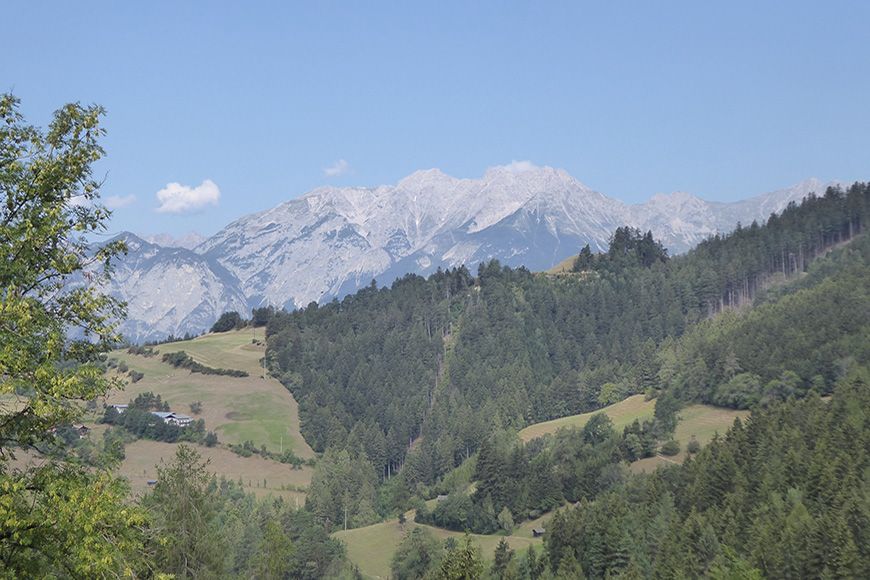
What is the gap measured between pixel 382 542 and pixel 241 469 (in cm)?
5406

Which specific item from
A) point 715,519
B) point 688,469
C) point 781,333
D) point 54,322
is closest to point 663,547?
point 715,519

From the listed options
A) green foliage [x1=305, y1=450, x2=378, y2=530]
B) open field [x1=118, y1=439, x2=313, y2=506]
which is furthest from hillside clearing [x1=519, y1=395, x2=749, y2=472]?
open field [x1=118, y1=439, x2=313, y2=506]

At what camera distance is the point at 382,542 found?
494 feet

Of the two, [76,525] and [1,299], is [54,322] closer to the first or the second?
[1,299]

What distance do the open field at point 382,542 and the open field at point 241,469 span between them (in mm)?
21309

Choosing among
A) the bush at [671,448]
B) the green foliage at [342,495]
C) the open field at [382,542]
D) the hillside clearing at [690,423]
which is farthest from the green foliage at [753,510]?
the green foliage at [342,495]

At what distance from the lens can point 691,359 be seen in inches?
7687

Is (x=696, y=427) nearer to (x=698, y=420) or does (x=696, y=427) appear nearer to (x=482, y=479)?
(x=698, y=420)

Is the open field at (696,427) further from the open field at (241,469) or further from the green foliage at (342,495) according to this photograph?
the open field at (241,469)

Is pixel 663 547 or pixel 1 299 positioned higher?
pixel 1 299

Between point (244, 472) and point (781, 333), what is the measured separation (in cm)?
12627

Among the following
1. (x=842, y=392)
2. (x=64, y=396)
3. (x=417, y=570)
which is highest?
(x=64, y=396)

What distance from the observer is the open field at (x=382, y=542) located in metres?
134

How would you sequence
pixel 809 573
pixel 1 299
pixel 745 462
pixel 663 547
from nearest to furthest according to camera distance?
pixel 1 299 < pixel 809 573 < pixel 663 547 < pixel 745 462
